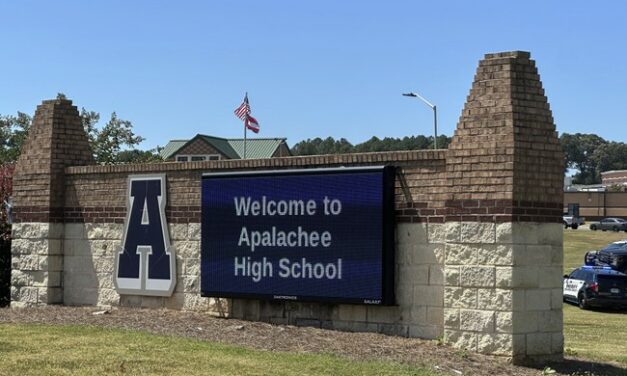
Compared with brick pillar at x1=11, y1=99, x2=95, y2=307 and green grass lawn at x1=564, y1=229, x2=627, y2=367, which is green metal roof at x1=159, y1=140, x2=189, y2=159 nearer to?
green grass lawn at x1=564, y1=229, x2=627, y2=367

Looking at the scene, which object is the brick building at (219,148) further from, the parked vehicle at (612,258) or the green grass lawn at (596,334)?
the green grass lawn at (596,334)

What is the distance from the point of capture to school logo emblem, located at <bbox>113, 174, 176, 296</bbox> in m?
12.4

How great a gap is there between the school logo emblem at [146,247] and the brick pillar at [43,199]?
1556mm

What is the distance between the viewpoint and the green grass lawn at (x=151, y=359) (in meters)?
8.23

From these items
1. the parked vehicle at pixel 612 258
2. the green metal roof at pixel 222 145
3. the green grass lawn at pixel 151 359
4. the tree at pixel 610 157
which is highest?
the tree at pixel 610 157

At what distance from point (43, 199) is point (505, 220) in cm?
809

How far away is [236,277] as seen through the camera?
11484mm

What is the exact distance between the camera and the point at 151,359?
28.6 feet

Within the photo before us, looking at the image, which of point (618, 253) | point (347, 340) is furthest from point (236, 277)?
point (618, 253)

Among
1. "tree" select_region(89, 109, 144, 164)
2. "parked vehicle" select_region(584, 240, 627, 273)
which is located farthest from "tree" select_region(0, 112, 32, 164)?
"parked vehicle" select_region(584, 240, 627, 273)

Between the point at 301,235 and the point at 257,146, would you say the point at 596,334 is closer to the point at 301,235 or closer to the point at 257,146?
the point at 301,235

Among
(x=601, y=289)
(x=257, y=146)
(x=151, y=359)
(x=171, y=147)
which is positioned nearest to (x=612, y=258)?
(x=601, y=289)

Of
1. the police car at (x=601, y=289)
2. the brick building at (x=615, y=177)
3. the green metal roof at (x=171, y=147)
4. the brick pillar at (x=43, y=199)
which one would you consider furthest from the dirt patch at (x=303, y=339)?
the brick building at (x=615, y=177)

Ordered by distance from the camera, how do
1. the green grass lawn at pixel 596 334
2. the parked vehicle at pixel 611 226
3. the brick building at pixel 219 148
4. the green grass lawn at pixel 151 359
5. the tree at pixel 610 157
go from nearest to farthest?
the green grass lawn at pixel 151 359 < the green grass lawn at pixel 596 334 < the brick building at pixel 219 148 < the parked vehicle at pixel 611 226 < the tree at pixel 610 157
